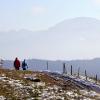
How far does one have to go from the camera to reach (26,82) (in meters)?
53.7

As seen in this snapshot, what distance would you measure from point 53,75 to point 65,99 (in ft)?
48.9

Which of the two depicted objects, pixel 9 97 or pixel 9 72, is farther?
pixel 9 72

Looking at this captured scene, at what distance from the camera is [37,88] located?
169ft

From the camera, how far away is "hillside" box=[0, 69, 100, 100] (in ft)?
157

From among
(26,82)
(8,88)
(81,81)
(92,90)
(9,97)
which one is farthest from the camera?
(81,81)

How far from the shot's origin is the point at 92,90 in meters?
58.1

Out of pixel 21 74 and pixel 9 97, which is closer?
pixel 9 97

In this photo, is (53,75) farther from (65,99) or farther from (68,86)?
(65,99)

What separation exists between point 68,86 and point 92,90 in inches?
146

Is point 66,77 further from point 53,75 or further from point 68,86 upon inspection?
point 68,86

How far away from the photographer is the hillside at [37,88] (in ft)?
157

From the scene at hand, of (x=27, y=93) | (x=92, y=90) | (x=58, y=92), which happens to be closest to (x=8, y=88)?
(x=27, y=93)

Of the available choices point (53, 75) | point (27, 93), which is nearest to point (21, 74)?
point (53, 75)

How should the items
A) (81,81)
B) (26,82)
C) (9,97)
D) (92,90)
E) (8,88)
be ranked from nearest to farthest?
(9,97) < (8,88) < (26,82) < (92,90) < (81,81)
